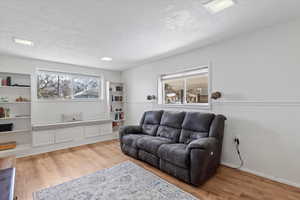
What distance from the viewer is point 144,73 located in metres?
4.54

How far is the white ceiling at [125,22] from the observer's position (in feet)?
5.63

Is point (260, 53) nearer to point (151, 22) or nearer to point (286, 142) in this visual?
point (286, 142)

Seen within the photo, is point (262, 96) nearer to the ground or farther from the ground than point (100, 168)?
farther from the ground

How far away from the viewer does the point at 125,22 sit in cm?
209

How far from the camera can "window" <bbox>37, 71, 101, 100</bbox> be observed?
400 centimetres

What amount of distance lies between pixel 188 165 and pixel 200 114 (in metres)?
1.07

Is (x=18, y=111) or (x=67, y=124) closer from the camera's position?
(x=18, y=111)

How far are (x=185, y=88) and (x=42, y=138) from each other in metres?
3.76

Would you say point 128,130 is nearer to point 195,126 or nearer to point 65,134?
point 195,126

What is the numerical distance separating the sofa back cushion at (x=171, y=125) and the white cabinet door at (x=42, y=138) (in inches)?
109

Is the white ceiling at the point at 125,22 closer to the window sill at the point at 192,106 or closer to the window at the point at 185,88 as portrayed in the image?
the window at the point at 185,88

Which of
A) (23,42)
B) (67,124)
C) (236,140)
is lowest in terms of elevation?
(236,140)

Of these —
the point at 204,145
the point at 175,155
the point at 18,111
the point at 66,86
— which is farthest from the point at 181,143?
the point at 18,111

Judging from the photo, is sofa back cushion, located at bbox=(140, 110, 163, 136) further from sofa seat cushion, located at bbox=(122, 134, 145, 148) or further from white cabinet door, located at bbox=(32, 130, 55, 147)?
white cabinet door, located at bbox=(32, 130, 55, 147)
